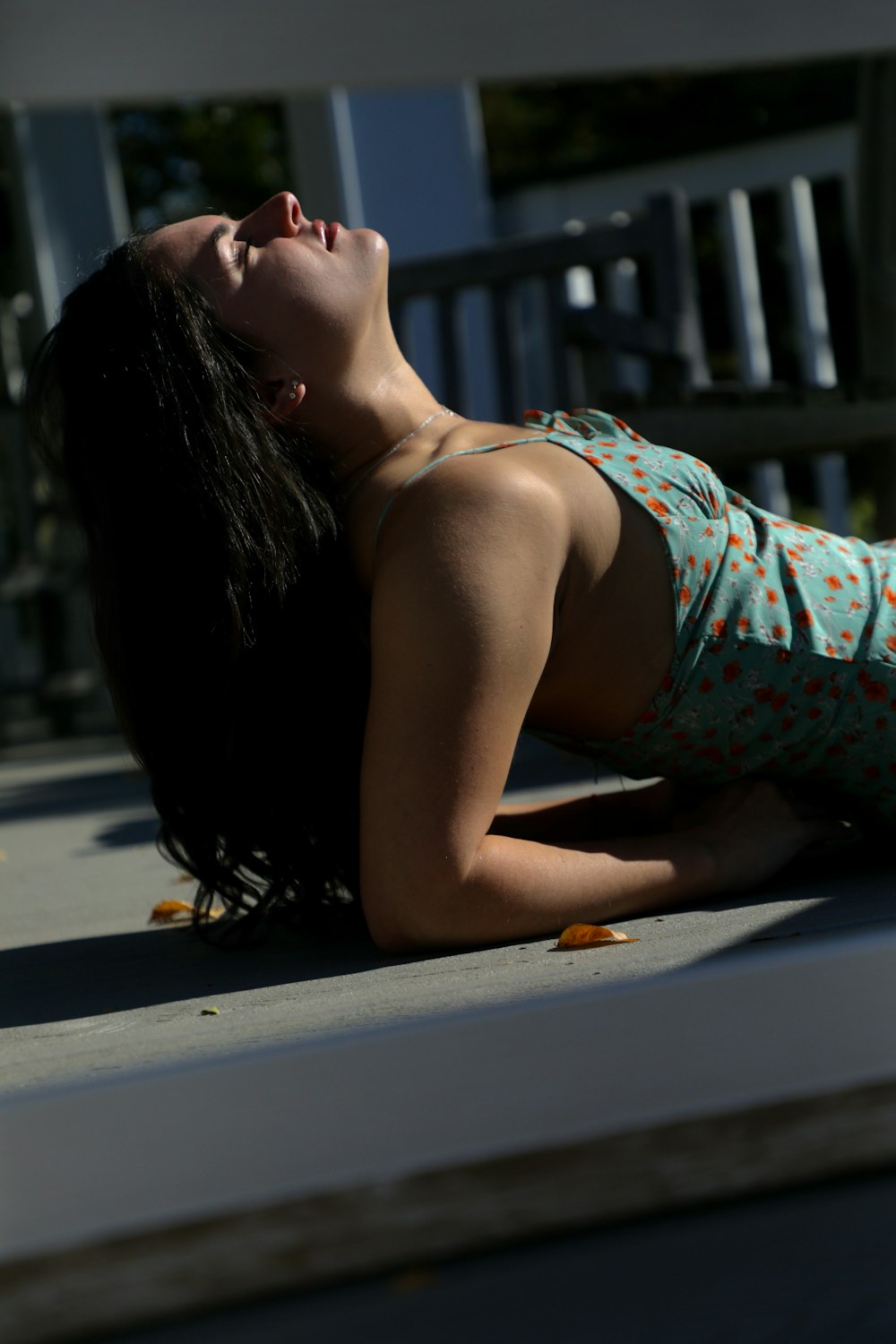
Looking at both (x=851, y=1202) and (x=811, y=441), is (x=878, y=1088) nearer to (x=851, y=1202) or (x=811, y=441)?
(x=851, y=1202)

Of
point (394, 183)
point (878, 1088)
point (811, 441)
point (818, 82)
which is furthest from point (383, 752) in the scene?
point (818, 82)

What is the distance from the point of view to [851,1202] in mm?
1147

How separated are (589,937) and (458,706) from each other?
0.32 m

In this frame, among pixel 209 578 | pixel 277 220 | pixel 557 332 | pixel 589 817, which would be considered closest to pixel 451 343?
pixel 557 332

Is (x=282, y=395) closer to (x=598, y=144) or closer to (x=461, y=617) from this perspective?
(x=461, y=617)

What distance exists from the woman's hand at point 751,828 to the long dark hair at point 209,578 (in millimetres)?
486

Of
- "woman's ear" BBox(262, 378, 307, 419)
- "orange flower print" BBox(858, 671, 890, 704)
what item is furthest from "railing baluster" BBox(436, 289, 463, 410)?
"orange flower print" BBox(858, 671, 890, 704)

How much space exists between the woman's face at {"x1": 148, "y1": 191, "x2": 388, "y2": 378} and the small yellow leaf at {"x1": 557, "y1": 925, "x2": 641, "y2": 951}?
77 centimetres

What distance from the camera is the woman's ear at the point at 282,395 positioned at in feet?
6.19

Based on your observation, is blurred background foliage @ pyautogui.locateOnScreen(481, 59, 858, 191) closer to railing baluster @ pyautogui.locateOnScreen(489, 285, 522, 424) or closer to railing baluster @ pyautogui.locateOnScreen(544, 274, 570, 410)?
railing baluster @ pyautogui.locateOnScreen(489, 285, 522, 424)

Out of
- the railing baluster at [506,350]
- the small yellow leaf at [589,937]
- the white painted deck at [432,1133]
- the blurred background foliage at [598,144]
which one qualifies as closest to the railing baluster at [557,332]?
the railing baluster at [506,350]

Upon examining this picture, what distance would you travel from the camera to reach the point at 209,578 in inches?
74.1

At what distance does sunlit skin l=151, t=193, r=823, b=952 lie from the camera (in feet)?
5.45

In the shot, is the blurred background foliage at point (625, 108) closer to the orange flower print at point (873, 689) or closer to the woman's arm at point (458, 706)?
the orange flower print at point (873, 689)
